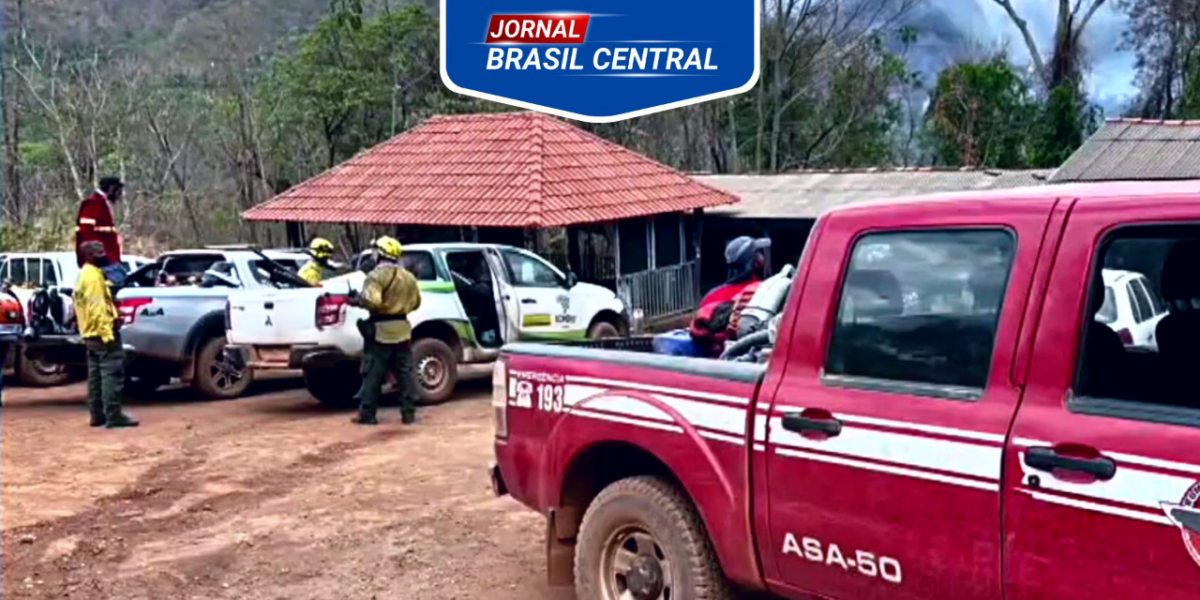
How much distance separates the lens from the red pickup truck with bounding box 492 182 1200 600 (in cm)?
347

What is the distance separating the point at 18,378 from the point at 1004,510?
43.7 ft

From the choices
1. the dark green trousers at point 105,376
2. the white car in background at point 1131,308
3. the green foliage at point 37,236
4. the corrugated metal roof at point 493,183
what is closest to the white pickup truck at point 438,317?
the dark green trousers at point 105,376

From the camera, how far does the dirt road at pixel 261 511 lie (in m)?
6.73

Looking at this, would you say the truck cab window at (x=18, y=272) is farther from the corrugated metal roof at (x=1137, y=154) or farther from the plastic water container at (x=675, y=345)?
the corrugated metal roof at (x=1137, y=154)

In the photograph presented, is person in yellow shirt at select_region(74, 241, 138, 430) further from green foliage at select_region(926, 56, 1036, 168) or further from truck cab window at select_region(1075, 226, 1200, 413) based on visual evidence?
green foliage at select_region(926, 56, 1036, 168)

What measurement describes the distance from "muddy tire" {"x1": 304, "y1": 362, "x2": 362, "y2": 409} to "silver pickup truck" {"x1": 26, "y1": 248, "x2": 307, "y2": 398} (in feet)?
2.69

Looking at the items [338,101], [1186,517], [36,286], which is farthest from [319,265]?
[338,101]

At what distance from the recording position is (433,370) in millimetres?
12938

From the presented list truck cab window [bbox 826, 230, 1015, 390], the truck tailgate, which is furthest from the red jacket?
truck cab window [bbox 826, 230, 1015, 390]

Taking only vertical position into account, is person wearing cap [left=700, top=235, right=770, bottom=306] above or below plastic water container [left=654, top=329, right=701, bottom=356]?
above

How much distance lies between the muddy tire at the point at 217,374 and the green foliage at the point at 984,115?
80.7 ft

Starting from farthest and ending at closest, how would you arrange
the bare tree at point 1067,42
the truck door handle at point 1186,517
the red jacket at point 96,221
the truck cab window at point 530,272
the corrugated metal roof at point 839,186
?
the bare tree at point 1067,42
the corrugated metal roof at point 839,186
the red jacket at point 96,221
the truck cab window at point 530,272
the truck door handle at point 1186,517

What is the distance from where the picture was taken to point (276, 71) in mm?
32969

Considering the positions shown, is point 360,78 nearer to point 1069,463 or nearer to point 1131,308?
point 1131,308
